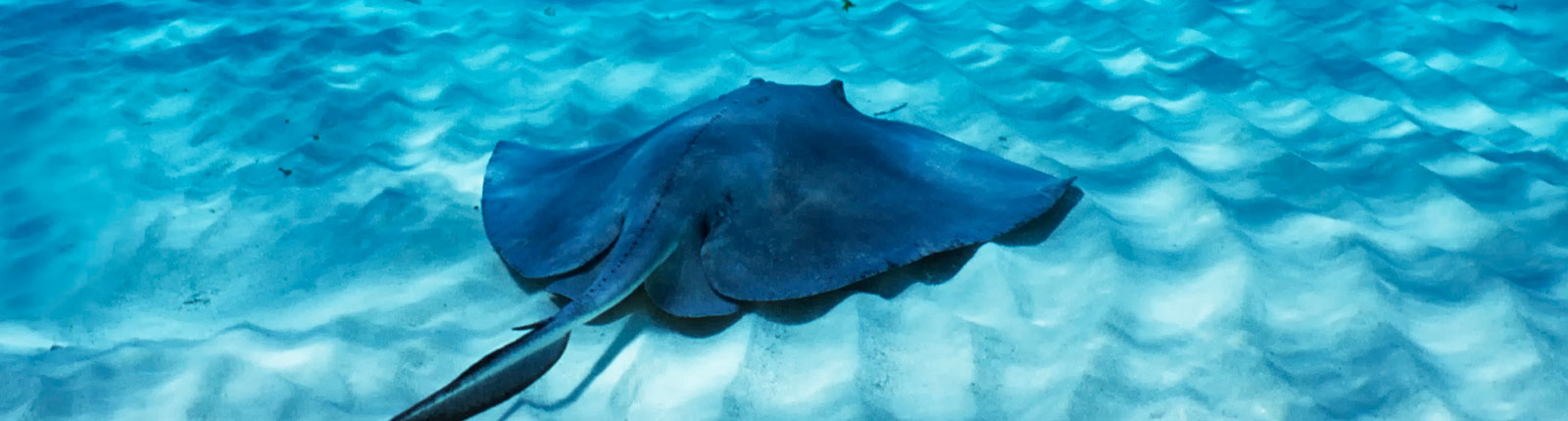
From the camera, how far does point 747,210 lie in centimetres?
265

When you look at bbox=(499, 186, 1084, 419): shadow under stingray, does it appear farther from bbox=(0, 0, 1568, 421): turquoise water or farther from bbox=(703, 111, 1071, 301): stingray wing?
bbox=(703, 111, 1071, 301): stingray wing

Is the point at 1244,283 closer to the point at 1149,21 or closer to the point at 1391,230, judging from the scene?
the point at 1391,230

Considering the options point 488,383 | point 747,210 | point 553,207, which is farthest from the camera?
point 553,207

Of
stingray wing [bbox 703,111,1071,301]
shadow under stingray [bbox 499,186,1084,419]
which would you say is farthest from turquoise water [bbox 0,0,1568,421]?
stingray wing [bbox 703,111,1071,301]

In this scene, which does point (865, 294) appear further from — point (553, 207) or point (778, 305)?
point (553, 207)

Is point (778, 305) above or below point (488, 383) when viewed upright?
below

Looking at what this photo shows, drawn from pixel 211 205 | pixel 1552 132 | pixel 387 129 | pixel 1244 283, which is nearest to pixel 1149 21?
pixel 1552 132

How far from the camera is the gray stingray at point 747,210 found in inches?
98.4

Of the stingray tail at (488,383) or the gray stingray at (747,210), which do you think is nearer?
the stingray tail at (488,383)

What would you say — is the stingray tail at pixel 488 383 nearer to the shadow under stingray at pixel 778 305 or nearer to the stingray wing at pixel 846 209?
the shadow under stingray at pixel 778 305

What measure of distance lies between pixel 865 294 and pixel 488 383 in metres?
1.21

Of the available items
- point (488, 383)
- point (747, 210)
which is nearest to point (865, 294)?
point (747, 210)

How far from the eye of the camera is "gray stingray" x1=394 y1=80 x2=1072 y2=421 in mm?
2500

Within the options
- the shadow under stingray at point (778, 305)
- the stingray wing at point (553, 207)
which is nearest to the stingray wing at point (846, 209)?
the shadow under stingray at point (778, 305)
